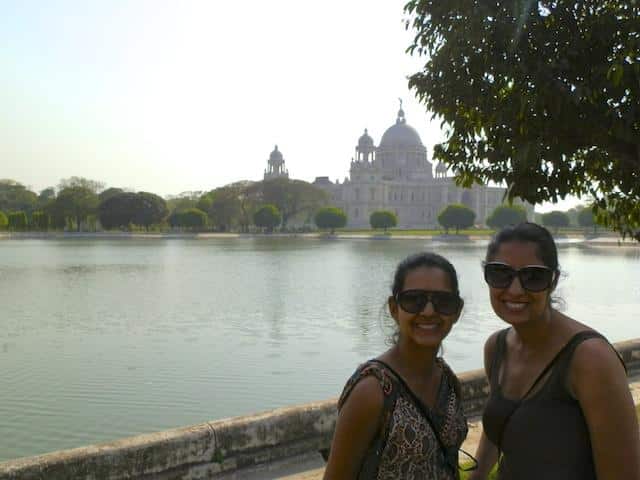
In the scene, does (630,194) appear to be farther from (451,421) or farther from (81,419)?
(81,419)

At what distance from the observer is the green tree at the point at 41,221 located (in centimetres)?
8068

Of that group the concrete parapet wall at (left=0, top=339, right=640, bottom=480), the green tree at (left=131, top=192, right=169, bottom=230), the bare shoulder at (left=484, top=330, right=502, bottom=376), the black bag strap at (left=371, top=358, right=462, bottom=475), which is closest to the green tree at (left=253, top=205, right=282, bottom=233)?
the green tree at (left=131, top=192, right=169, bottom=230)

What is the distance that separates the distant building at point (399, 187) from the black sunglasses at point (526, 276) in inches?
4277

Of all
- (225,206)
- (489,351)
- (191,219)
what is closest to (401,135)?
(225,206)

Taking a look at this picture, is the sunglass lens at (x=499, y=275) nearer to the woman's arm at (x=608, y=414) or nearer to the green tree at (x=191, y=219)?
the woman's arm at (x=608, y=414)

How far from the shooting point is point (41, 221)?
266 ft

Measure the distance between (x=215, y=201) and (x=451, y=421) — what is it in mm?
83359

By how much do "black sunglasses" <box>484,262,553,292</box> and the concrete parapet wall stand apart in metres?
2.94

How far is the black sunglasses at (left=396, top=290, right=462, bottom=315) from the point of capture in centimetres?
230

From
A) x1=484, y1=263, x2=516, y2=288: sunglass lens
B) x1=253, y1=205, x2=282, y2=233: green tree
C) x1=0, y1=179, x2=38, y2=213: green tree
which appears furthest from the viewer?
x1=0, y1=179, x2=38, y2=213: green tree

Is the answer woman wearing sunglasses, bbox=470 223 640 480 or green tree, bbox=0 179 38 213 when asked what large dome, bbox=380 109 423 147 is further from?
woman wearing sunglasses, bbox=470 223 640 480

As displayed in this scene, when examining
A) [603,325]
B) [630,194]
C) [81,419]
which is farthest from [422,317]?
[603,325]

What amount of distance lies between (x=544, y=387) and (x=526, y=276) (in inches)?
15.1

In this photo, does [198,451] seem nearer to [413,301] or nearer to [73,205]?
[413,301]
